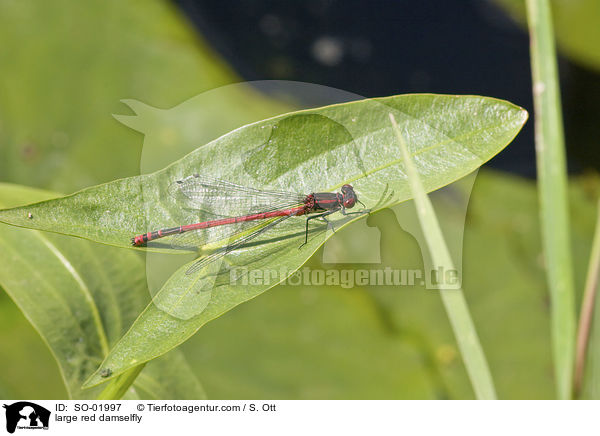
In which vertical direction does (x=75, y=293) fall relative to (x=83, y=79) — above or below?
below

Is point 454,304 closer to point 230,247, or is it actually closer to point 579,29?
point 230,247

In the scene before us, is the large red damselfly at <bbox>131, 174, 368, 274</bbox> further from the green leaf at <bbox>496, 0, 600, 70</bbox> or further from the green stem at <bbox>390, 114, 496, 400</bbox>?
the green leaf at <bbox>496, 0, 600, 70</bbox>

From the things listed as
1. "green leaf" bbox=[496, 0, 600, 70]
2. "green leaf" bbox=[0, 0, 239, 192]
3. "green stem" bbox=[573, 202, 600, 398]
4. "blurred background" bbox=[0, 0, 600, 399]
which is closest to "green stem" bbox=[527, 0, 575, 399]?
"green stem" bbox=[573, 202, 600, 398]

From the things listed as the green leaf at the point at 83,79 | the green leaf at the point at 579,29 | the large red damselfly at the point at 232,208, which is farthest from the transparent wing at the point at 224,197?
the green leaf at the point at 579,29

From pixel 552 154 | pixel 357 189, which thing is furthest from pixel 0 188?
pixel 552 154
